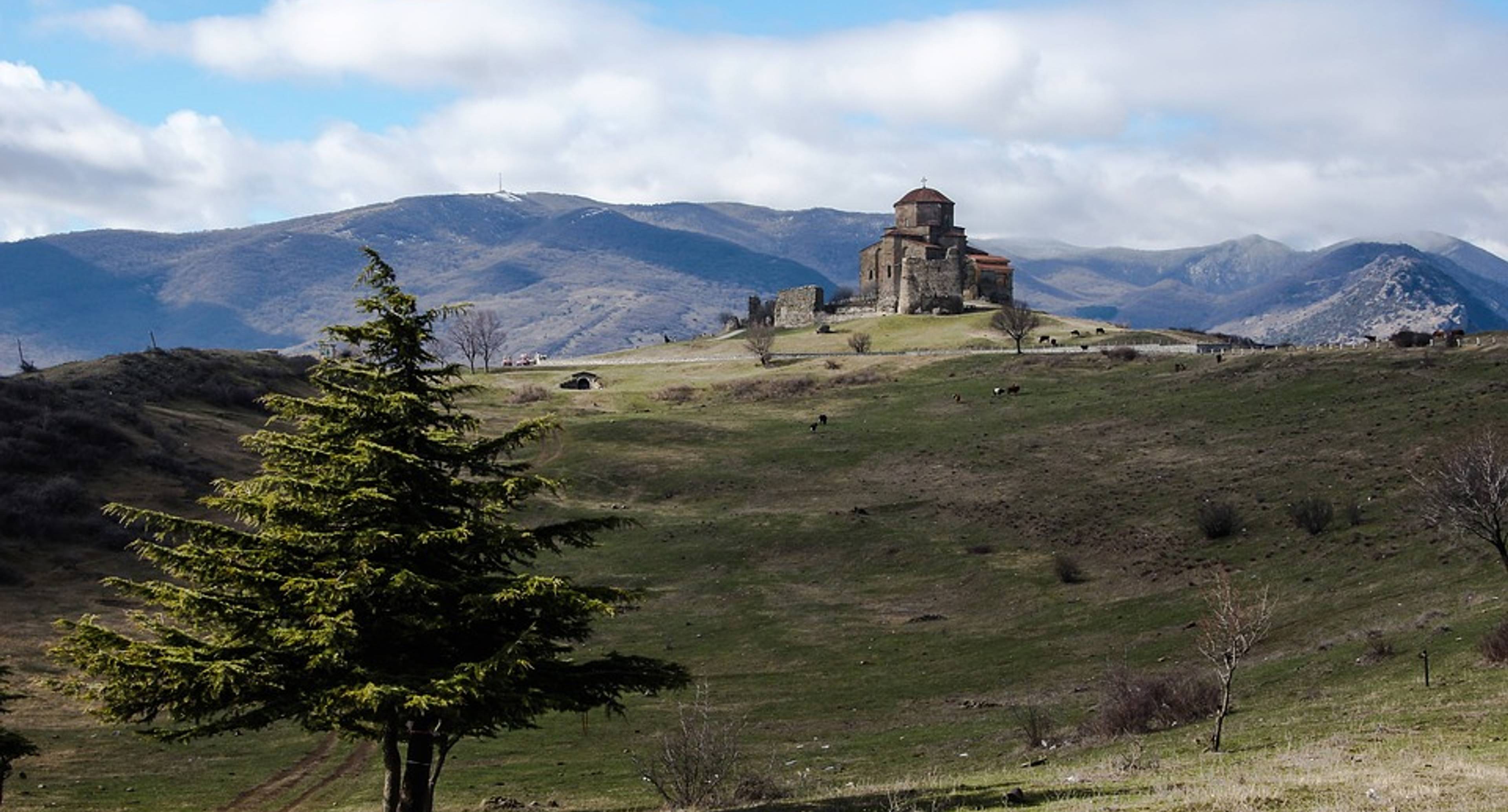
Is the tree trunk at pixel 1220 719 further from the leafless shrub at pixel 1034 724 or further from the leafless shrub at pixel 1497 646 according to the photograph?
the leafless shrub at pixel 1497 646

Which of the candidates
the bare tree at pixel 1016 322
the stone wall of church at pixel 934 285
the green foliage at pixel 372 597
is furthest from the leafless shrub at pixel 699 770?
the stone wall of church at pixel 934 285

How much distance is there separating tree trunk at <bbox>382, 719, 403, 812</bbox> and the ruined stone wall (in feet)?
458

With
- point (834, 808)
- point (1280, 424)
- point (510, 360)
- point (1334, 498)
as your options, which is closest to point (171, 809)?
point (834, 808)

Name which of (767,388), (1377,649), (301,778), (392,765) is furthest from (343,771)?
(767,388)

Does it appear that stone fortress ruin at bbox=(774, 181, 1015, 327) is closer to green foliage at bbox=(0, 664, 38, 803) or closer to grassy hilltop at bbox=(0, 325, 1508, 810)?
grassy hilltop at bbox=(0, 325, 1508, 810)

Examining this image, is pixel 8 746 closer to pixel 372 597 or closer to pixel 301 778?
pixel 372 597

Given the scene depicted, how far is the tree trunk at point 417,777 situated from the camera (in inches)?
887

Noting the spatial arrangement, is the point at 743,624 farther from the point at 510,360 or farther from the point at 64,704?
the point at 510,360

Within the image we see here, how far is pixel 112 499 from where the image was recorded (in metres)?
66.2

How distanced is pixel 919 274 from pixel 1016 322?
3153 centimetres

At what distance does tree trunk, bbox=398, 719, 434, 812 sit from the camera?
22.5m

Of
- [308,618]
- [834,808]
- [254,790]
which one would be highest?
[308,618]

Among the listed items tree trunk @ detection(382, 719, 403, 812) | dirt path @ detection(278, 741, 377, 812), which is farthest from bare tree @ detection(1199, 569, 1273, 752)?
dirt path @ detection(278, 741, 377, 812)

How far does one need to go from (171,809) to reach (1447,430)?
5544 cm
